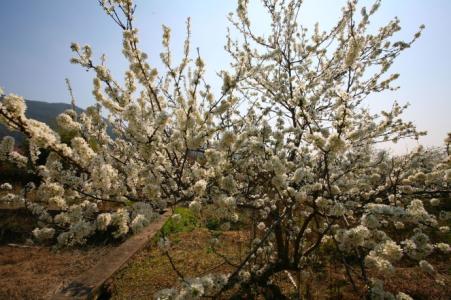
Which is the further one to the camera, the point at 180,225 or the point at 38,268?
the point at 180,225

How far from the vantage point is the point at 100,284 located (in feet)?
12.9

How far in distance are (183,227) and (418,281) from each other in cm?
536

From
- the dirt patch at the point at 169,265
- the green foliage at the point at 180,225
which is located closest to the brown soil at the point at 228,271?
the dirt patch at the point at 169,265

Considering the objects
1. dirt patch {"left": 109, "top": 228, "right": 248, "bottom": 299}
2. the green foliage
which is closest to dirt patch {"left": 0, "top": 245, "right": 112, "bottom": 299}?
dirt patch {"left": 109, "top": 228, "right": 248, "bottom": 299}

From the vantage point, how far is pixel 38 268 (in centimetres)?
611

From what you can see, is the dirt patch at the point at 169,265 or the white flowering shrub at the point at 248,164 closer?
the white flowering shrub at the point at 248,164

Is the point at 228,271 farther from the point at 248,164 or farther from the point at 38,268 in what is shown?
the point at 38,268

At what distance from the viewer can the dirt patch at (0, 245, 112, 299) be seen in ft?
17.0

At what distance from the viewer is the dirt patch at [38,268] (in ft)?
17.0

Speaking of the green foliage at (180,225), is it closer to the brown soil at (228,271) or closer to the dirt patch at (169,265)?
the dirt patch at (169,265)

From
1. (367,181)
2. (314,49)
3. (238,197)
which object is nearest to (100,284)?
(238,197)

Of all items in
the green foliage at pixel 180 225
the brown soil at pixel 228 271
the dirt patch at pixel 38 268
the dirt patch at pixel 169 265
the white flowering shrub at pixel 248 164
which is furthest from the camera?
the green foliage at pixel 180 225

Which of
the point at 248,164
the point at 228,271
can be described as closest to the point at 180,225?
the point at 228,271

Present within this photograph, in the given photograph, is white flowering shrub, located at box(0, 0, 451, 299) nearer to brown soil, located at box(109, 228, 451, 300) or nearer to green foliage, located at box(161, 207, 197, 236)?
brown soil, located at box(109, 228, 451, 300)
